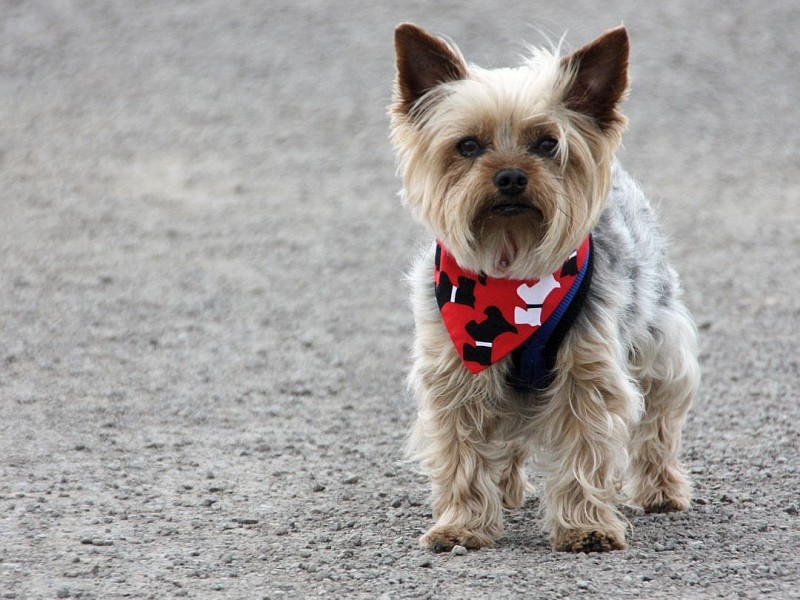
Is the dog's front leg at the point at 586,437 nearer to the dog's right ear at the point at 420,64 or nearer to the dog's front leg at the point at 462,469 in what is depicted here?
the dog's front leg at the point at 462,469

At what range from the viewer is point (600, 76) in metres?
4.94

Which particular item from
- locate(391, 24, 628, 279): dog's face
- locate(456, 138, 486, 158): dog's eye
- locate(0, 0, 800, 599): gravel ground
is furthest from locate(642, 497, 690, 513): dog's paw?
locate(456, 138, 486, 158): dog's eye

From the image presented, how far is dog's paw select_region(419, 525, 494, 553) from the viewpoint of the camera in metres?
5.03

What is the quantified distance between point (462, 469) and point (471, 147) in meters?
1.36

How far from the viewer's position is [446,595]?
4.44 meters

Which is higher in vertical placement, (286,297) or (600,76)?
(600,76)

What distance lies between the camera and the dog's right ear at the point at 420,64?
16.3ft

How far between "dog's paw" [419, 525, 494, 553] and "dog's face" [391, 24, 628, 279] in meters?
1.07

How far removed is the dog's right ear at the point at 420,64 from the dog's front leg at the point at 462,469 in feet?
4.18

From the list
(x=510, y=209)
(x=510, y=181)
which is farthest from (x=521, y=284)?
(x=510, y=181)

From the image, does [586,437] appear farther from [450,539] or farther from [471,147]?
[471,147]

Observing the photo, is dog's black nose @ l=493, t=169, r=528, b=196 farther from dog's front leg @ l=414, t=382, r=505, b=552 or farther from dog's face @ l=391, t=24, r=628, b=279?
dog's front leg @ l=414, t=382, r=505, b=552

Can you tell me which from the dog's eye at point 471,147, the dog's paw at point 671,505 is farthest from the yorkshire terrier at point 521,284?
the dog's paw at point 671,505

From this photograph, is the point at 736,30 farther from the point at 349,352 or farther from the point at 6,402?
the point at 6,402
